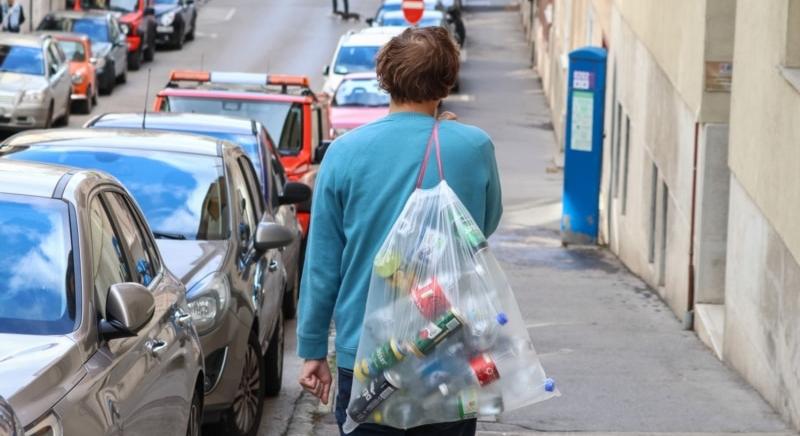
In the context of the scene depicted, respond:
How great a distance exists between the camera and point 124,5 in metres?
40.9

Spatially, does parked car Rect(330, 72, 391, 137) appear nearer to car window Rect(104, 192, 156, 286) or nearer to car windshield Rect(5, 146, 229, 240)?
car windshield Rect(5, 146, 229, 240)

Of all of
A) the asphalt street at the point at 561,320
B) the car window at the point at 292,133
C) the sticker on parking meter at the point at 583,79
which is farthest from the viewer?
the sticker on parking meter at the point at 583,79

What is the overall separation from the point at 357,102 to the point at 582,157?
19.4 ft

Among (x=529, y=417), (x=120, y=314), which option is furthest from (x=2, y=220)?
(x=529, y=417)

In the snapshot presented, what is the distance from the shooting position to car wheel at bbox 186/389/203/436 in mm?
6324

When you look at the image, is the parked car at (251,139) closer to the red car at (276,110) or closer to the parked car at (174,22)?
the red car at (276,110)

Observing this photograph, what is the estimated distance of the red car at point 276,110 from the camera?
16.0 m

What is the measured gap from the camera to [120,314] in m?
5.32

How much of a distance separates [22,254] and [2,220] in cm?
17

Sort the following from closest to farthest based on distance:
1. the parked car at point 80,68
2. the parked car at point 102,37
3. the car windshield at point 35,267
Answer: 1. the car windshield at point 35,267
2. the parked car at point 80,68
3. the parked car at point 102,37

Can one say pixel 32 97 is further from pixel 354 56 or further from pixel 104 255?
pixel 104 255

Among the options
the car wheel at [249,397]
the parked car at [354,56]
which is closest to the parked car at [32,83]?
the parked car at [354,56]

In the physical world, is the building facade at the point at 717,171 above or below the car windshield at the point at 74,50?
above

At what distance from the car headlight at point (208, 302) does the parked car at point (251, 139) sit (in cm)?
359
